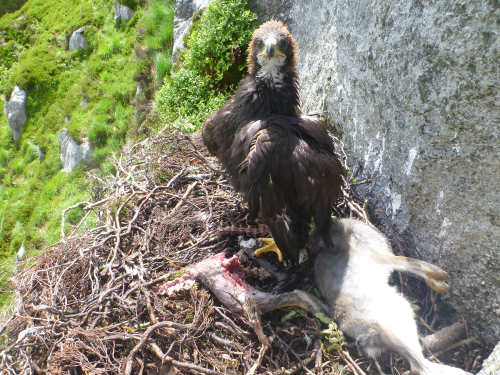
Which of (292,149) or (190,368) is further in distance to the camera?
(292,149)

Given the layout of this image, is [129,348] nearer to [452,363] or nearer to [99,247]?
[99,247]

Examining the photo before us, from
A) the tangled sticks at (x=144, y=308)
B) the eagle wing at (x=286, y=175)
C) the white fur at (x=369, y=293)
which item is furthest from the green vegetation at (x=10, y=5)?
the white fur at (x=369, y=293)

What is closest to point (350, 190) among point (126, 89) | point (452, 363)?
point (452, 363)

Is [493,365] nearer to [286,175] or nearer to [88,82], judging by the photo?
[286,175]

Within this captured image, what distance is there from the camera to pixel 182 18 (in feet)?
23.8

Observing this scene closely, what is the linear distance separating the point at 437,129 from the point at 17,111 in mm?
14232

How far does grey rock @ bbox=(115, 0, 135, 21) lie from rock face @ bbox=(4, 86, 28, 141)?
5.12 meters

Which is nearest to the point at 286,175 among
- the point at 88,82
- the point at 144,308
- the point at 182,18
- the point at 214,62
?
the point at 144,308

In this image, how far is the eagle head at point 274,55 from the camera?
2709mm

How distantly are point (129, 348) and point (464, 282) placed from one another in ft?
7.75

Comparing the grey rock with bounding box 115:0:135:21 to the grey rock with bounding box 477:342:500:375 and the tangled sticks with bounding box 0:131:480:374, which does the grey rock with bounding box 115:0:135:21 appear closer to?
the tangled sticks with bounding box 0:131:480:374

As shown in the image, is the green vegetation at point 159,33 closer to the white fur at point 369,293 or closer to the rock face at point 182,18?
the rock face at point 182,18

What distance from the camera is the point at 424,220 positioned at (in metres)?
2.45

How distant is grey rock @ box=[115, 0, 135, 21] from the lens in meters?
9.91
